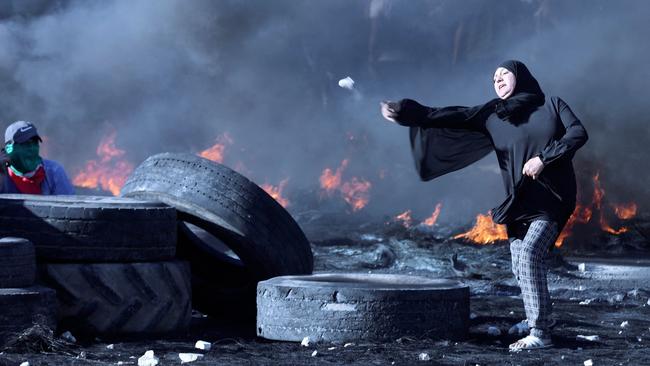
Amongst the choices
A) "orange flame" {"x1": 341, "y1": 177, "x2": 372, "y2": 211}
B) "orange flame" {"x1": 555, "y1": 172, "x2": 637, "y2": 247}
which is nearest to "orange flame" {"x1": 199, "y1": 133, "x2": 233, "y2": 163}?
"orange flame" {"x1": 341, "y1": 177, "x2": 372, "y2": 211}

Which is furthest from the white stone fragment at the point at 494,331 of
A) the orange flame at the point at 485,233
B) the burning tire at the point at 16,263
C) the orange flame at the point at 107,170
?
the orange flame at the point at 107,170

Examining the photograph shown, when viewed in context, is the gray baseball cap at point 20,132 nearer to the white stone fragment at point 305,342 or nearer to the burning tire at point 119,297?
the burning tire at point 119,297

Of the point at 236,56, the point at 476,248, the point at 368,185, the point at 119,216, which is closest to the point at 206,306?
the point at 119,216

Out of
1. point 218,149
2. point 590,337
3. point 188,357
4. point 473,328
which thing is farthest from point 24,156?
point 218,149

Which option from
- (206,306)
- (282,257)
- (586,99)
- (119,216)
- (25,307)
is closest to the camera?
(25,307)

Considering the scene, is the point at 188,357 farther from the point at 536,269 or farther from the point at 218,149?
the point at 218,149

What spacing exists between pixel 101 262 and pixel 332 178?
560 inches

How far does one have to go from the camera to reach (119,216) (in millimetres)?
5672

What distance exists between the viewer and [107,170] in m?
20.8

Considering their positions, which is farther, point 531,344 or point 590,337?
point 590,337

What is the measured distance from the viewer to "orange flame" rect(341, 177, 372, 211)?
18969mm

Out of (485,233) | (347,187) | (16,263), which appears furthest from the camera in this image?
(347,187)

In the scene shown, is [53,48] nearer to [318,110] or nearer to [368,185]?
[318,110]

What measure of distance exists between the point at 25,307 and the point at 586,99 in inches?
614
